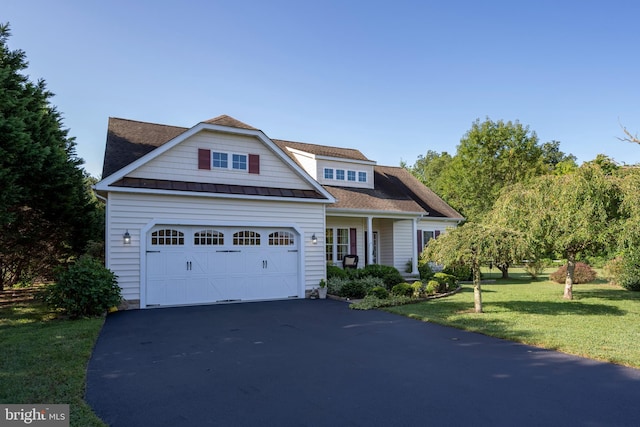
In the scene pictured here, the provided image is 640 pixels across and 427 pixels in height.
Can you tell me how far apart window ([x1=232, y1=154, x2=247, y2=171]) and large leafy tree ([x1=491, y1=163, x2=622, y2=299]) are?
8.54 meters

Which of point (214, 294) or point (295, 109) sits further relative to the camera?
point (295, 109)

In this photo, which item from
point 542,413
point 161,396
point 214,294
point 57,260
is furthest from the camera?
point 57,260

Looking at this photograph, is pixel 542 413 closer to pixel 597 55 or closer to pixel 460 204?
pixel 597 55

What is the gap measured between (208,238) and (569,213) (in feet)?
35.3

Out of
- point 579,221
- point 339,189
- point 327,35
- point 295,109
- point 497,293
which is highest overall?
point 327,35

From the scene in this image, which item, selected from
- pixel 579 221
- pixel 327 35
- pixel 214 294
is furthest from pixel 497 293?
Result: pixel 327 35

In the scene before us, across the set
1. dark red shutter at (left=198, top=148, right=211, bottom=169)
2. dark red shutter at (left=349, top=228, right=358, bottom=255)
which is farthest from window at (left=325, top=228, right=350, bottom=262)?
dark red shutter at (left=198, top=148, right=211, bottom=169)

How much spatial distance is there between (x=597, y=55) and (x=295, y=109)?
11.1 m

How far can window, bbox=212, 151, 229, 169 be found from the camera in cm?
1320

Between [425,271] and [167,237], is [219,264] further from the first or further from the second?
[425,271]

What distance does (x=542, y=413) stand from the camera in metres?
4.06

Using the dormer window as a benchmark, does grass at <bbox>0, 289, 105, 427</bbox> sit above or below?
below

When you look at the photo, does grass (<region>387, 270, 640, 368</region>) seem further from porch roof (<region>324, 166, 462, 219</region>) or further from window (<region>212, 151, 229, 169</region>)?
window (<region>212, 151, 229, 169</region>)

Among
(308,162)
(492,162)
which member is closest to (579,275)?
(492,162)
